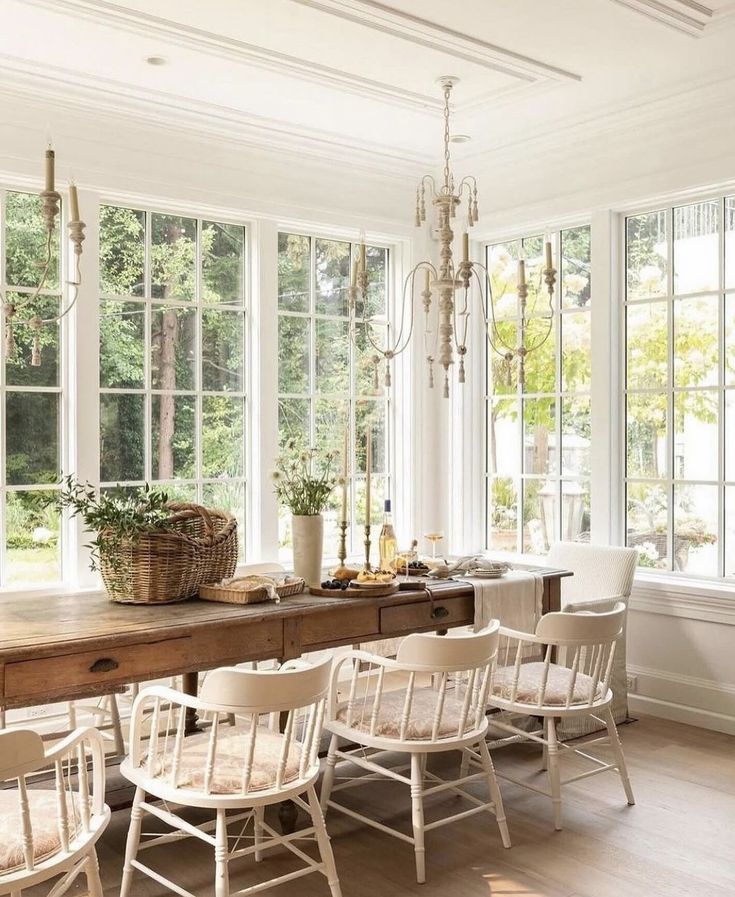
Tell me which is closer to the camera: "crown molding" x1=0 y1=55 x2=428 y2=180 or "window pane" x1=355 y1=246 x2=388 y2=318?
"crown molding" x1=0 y1=55 x2=428 y2=180

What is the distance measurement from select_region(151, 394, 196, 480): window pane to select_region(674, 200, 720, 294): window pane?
8.47 ft

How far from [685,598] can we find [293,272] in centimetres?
273

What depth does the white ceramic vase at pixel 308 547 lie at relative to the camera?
3.50 m

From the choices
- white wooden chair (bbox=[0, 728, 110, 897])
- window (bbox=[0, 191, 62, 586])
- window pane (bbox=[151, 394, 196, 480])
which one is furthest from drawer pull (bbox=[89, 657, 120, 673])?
window pane (bbox=[151, 394, 196, 480])

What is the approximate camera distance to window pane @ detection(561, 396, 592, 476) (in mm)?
5199

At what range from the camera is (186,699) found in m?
2.47

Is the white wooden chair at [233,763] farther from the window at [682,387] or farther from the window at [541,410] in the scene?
the window at [541,410]

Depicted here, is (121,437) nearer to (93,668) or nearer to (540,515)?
(93,668)

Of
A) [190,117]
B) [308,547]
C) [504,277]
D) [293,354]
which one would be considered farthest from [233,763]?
[504,277]

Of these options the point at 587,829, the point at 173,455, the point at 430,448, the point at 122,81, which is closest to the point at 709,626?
the point at 587,829

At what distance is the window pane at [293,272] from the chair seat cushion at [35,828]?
11.4ft

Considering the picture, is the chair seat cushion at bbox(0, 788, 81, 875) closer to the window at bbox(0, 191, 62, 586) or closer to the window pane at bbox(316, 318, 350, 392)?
the window at bbox(0, 191, 62, 586)

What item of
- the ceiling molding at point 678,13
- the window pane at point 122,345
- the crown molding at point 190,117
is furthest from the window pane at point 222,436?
the ceiling molding at point 678,13

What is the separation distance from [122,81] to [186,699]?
3068 millimetres
